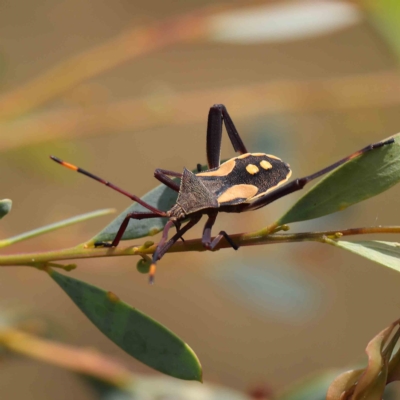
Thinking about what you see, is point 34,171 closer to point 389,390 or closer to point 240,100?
point 240,100

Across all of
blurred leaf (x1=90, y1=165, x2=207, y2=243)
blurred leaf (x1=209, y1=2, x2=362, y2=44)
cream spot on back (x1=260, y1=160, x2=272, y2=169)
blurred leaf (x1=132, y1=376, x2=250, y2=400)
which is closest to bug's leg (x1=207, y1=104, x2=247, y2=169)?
cream spot on back (x1=260, y1=160, x2=272, y2=169)

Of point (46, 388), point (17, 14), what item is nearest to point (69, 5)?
point (17, 14)

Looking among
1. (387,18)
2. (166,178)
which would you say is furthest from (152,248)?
(387,18)

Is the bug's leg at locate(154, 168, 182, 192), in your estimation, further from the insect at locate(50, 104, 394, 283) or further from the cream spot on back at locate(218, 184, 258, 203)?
the cream spot on back at locate(218, 184, 258, 203)

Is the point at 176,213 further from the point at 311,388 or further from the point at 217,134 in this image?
the point at 311,388

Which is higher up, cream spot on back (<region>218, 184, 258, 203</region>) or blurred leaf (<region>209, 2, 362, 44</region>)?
blurred leaf (<region>209, 2, 362, 44</region>)

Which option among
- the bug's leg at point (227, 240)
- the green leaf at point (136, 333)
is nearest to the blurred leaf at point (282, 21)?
the bug's leg at point (227, 240)
